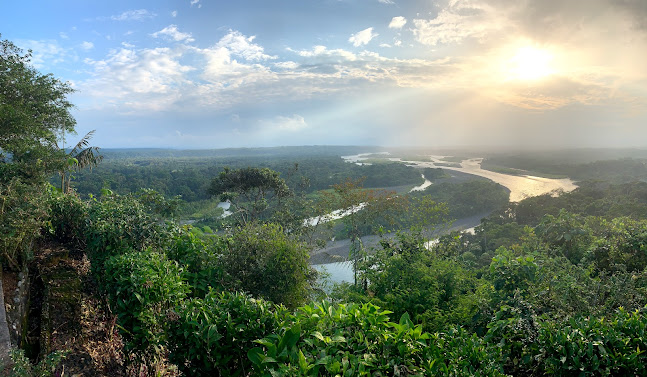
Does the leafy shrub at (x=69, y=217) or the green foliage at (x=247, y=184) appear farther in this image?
the green foliage at (x=247, y=184)

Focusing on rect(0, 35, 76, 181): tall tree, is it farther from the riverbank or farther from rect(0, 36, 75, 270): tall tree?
the riverbank

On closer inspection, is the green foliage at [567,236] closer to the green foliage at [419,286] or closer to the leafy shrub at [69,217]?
the green foliage at [419,286]

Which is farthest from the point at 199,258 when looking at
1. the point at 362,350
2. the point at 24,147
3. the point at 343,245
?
the point at 343,245

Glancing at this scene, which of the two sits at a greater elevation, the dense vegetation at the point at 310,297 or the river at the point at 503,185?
the dense vegetation at the point at 310,297

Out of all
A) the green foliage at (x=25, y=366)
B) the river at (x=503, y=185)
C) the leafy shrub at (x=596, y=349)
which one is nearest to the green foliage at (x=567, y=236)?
the river at (x=503, y=185)

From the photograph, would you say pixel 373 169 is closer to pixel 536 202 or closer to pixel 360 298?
pixel 536 202

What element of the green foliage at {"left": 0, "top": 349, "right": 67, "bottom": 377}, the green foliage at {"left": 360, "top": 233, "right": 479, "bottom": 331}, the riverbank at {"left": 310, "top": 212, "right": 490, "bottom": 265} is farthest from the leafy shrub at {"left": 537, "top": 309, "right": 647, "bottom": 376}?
the riverbank at {"left": 310, "top": 212, "right": 490, "bottom": 265}
